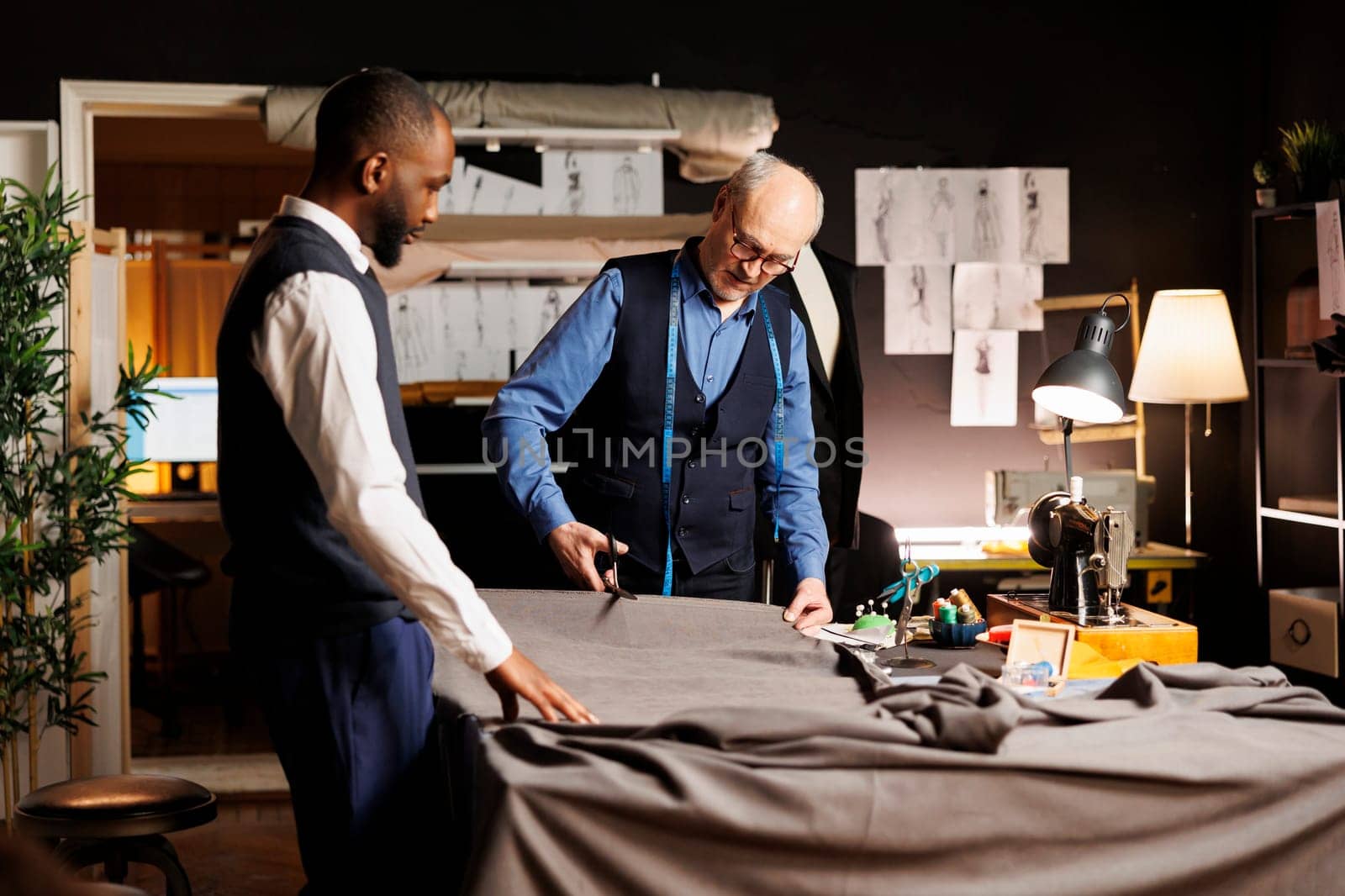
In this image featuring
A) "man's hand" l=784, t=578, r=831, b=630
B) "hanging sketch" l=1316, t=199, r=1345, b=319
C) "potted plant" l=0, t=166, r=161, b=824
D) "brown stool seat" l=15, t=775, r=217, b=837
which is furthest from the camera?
"hanging sketch" l=1316, t=199, r=1345, b=319

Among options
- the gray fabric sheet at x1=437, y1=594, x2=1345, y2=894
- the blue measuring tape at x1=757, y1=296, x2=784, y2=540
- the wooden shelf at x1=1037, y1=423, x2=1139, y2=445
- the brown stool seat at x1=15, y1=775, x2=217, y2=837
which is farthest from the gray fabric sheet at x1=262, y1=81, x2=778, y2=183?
the gray fabric sheet at x1=437, y1=594, x2=1345, y2=894

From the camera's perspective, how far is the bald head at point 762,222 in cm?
271

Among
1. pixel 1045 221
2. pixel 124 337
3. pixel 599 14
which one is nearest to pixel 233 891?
pixel 124 337

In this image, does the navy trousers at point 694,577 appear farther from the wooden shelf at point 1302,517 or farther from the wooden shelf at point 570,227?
the wooden shelf at point 1302,517

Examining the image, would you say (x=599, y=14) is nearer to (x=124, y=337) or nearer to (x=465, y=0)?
(x=465, y=0)

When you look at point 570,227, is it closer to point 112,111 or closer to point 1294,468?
point 112,111

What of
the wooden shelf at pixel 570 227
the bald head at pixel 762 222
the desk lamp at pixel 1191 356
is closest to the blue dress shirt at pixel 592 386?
the bald head at pixel 762 222

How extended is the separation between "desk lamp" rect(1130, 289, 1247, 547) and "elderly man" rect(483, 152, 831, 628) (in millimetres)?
2065

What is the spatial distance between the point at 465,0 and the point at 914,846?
380 centimetres

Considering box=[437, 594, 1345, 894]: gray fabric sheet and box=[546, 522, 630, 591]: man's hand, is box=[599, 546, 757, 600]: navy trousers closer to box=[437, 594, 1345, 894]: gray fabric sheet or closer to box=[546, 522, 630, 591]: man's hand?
box=[546, 522, 630, 591]: man's hand

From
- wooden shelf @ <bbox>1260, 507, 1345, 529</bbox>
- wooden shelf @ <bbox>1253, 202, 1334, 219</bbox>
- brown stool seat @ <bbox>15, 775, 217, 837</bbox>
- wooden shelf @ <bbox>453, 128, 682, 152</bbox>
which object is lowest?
brown stool seat @ <bbox>15, 775, 217, 837</bbox>

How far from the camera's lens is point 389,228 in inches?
69.6

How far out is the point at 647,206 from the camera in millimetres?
4625

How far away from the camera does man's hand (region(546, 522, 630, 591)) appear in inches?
98.8
